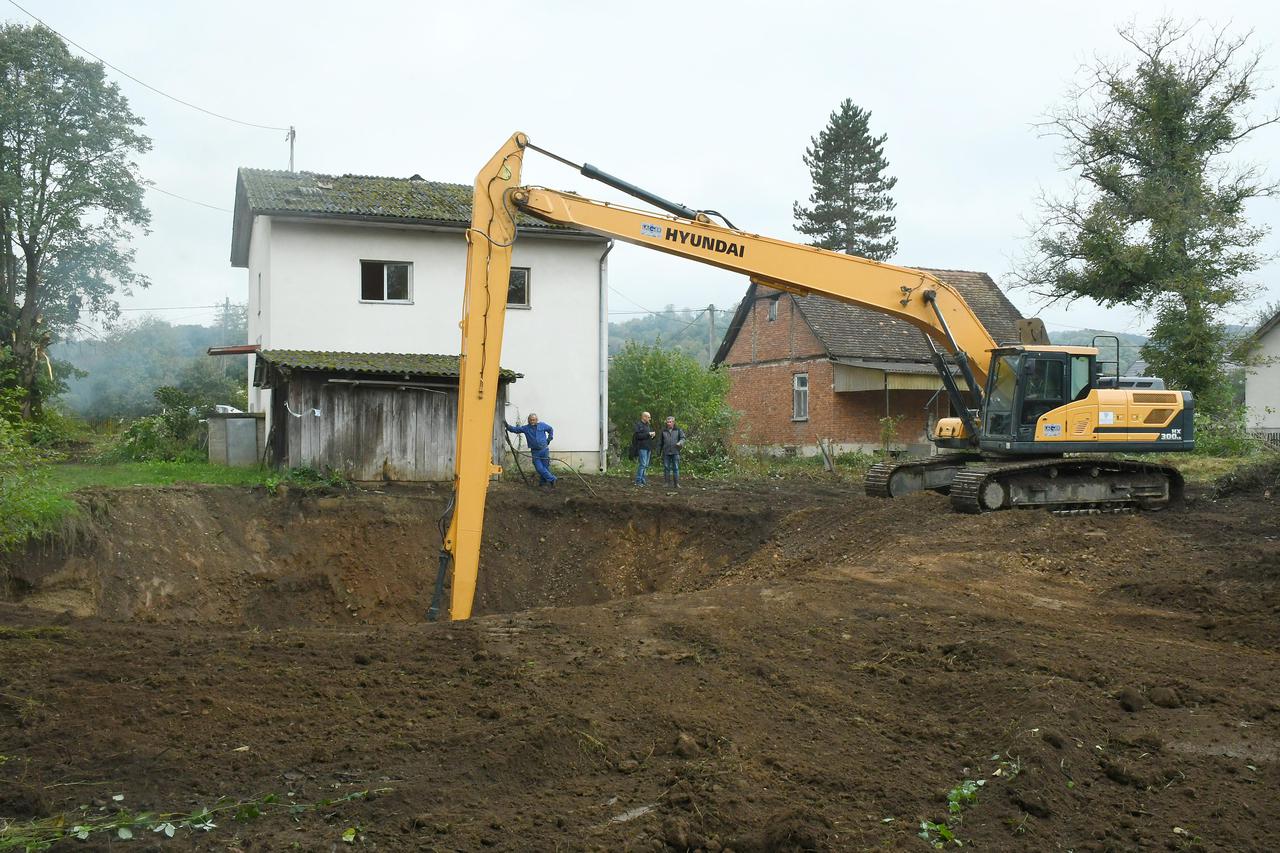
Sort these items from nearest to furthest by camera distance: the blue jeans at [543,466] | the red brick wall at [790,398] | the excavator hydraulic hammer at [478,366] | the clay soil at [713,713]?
1. the clay soil at [713,713]
2. the excavator hydraulic hammer at [478,366]
3. the blue jeans at [543,466]
4. the red brick wall at [790,398]

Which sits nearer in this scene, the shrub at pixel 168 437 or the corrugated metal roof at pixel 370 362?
the corrugated metal roof at pixel 370 362

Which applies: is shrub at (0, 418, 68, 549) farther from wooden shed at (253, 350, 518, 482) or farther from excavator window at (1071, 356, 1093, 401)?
excavator window at (1071, 356, 1093, 401)

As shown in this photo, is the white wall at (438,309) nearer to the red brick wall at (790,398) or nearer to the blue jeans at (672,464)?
the blue jeans at (672,464)

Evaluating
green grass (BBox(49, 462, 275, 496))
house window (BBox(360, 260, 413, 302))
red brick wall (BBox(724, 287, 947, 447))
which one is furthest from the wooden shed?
red brick wall (BBox(724, 287, 947, 447))

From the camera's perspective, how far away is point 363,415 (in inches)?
741

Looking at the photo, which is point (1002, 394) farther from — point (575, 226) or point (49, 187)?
point (49, 187)

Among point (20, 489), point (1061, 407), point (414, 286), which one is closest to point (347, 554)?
point (20, 489)

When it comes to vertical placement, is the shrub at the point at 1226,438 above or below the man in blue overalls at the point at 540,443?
above

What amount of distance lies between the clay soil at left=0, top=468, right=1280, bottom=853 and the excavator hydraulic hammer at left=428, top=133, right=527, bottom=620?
42.9 inches

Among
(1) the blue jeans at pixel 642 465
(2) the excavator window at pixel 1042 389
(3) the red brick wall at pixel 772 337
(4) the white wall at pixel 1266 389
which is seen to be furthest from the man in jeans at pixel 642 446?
(4) the white wall at pixel 1266 389

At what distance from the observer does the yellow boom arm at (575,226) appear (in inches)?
377

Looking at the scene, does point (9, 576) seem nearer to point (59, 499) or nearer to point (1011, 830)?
point (59, 499)

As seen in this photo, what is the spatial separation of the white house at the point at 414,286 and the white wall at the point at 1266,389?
903 inches

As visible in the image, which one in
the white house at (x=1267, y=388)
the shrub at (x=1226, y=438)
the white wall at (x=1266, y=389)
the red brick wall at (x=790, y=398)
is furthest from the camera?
the white wall at (x=1266, y=389)
